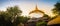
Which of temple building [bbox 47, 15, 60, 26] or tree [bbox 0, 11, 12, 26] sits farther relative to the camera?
tree [bbox 0, 11, 12, 26]

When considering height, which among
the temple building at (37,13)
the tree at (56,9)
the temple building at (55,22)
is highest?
the tree at (56,9)

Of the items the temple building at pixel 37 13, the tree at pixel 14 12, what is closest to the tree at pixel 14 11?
the tree at pixel 14 12

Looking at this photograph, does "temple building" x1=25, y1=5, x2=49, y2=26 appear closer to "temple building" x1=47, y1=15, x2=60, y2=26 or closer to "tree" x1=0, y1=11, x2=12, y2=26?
"temple building" x1=47, y1=15, x2=60, y2=26

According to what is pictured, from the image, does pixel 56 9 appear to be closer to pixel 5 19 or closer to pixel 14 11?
pixel 14 11

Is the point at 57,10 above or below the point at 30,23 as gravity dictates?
above

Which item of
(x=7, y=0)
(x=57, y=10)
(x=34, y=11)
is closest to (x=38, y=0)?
(x=34, y=11)

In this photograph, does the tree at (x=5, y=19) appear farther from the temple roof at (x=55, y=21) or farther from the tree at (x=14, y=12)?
the temple roof at (x=55, y=21)

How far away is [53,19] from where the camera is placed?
1871 millimetres

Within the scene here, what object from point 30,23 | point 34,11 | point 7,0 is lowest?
point 30,23

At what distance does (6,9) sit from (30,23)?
0.39 m

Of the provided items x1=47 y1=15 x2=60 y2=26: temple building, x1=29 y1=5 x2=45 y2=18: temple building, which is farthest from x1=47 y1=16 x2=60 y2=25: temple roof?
x1=29 y1=5 x2=45 y2=18: temple building

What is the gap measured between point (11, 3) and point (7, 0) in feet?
0.25

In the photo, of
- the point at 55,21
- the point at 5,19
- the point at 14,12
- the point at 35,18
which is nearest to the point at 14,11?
the point at 14,12

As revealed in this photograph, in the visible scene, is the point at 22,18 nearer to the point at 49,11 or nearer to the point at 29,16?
the point at 29,16
